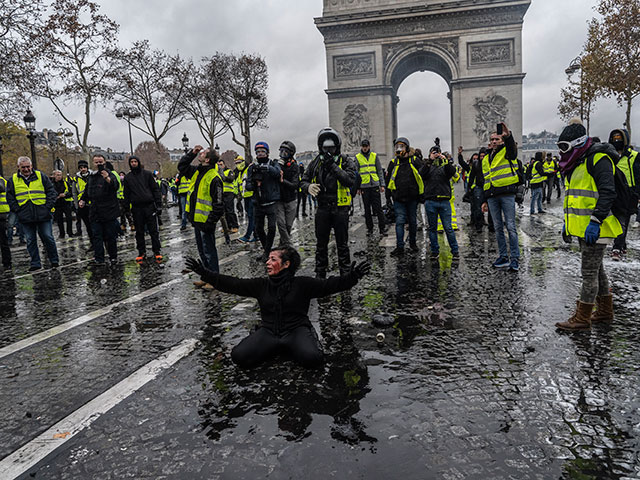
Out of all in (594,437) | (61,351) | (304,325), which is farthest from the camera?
(61,351)

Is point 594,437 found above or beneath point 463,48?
beneath

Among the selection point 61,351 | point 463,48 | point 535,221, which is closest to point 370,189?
point 535,221

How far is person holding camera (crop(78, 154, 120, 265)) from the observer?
8.84m

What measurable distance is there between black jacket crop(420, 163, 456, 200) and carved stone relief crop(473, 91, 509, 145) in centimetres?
2400

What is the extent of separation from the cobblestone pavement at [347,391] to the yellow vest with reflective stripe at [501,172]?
1.51 m

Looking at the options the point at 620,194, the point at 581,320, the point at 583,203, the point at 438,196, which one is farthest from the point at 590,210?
the point at 438,196

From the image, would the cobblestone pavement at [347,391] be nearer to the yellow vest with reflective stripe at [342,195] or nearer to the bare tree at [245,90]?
the yellow vest with reflective stripe at [342,195]

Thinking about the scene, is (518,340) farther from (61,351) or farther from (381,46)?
(381,46)

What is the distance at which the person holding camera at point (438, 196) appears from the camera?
7.96 metres

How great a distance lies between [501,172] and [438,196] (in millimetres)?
1456

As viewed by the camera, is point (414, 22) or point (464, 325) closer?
point (464, 325)

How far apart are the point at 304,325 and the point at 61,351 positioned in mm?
2236

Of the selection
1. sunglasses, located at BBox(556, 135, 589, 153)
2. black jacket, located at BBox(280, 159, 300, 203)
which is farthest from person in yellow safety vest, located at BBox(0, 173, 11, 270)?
sunglasses, located at BBox(556, 135, 589, 153)

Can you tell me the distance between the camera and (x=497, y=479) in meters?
2.23
